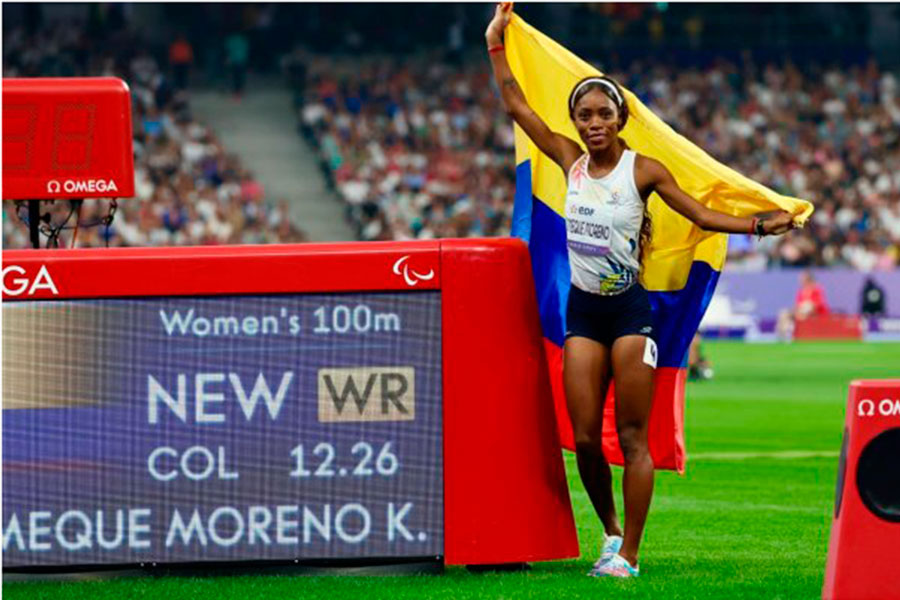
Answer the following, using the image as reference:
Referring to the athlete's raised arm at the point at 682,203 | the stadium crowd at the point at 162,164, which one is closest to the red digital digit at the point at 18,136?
the athlete's raised arm at the point at 682,203

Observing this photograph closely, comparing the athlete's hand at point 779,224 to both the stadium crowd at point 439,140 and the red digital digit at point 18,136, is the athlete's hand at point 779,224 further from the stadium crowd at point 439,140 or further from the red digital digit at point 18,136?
the stadium crowd at point 439,140

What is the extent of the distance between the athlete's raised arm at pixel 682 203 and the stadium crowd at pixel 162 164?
25.8m

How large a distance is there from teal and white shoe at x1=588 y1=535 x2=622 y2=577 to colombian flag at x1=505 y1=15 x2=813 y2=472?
37cm

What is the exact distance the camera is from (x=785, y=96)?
46.8 meters

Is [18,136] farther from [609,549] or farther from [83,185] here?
[609,549]

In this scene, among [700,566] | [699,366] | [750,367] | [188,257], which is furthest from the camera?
[750,367]

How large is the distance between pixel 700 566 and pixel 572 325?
1254 millimetres

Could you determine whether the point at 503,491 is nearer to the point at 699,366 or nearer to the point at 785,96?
the point at 699,366

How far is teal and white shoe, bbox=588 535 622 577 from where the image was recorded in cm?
770

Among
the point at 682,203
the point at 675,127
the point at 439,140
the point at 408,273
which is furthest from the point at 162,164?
the point at 682,203

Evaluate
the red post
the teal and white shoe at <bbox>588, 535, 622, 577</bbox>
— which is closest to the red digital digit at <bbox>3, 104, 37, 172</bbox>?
the teal and white shoe at <bbox>588, 535, 622, 577</bbox>

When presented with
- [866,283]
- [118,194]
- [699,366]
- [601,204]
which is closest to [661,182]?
[601,204]

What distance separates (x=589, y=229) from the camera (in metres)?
7.66

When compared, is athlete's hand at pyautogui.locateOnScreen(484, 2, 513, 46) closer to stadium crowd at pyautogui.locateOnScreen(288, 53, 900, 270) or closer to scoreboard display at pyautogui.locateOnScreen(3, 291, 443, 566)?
scoreboard display at pyautogui.locateOnScreen(3, 291, 443, 566)
